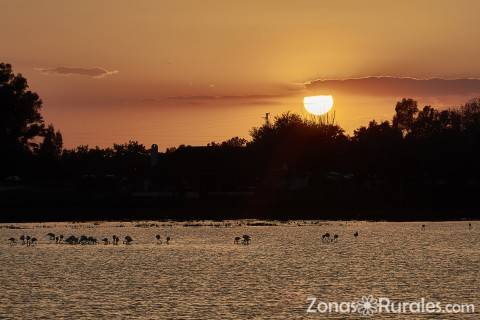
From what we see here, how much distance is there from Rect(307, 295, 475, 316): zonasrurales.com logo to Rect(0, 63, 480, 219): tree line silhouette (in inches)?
2332

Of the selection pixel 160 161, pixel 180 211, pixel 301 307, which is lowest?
pixel 301 307

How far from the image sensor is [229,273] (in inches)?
1970

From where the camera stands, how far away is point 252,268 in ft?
174

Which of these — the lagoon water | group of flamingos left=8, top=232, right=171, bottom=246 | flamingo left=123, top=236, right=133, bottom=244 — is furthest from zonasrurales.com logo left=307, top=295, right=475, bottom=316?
group of flamingos left=8, top=232, right=171, bottom=246

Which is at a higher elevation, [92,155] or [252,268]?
[92,155]

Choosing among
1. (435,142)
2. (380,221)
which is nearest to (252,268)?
(380,221)

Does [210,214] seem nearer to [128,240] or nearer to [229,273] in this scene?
[128,240]

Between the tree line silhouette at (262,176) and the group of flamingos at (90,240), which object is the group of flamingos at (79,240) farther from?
the tree line silhouette at (262,176)

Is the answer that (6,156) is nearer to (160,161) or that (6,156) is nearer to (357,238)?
(160,161)

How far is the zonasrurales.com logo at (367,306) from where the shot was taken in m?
36.6

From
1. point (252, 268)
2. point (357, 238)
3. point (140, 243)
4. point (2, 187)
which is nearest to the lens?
point (252, 268)

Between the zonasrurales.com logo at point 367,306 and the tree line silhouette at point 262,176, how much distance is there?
58.5 metres

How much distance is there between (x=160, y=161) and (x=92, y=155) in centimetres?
5033

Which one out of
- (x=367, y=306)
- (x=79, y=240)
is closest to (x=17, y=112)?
(x=79, y=240)
